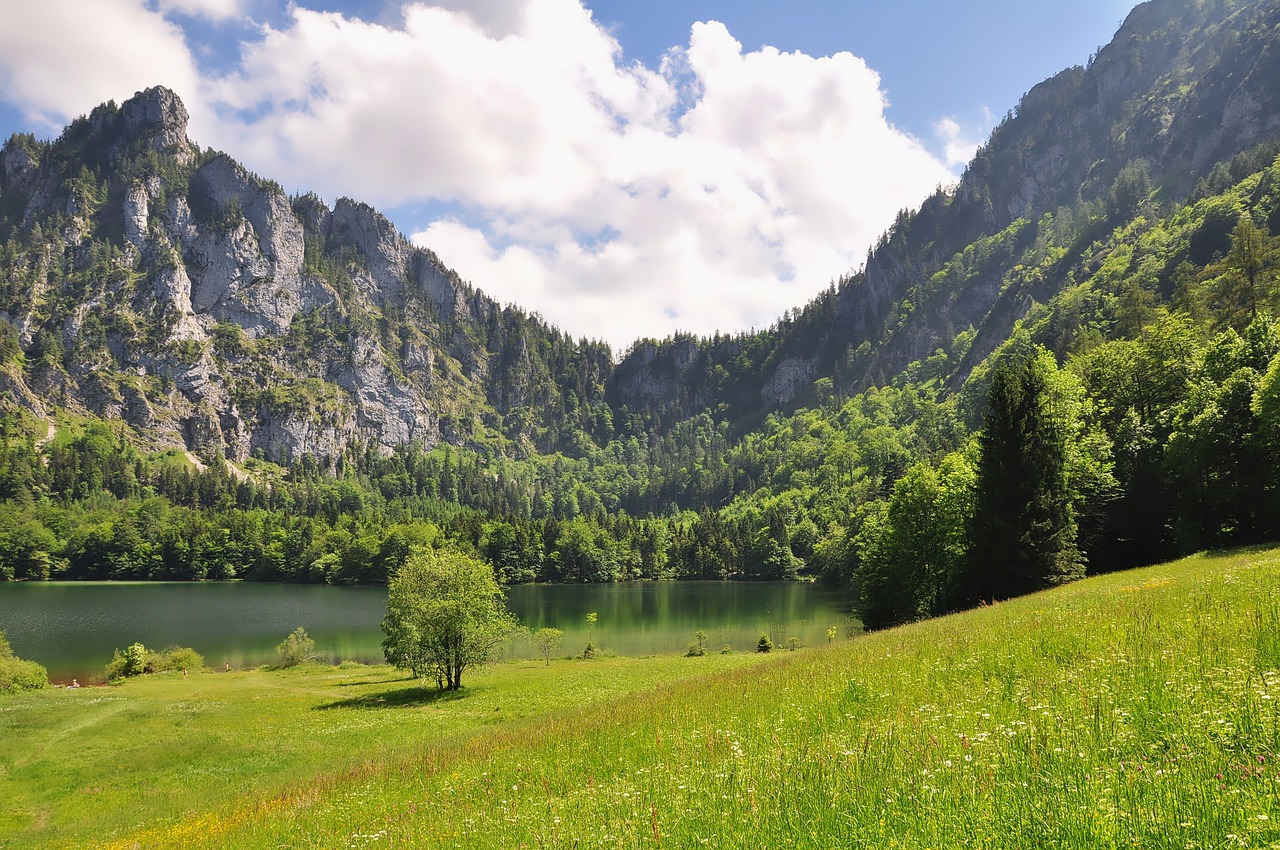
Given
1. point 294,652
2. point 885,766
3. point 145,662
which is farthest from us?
point 294,652

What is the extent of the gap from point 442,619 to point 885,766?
4047 centimetres

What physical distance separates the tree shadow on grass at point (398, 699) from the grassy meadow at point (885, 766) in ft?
55.6

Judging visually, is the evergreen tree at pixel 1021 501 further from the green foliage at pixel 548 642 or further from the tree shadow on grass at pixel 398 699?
the green foliage at pixel 548 642

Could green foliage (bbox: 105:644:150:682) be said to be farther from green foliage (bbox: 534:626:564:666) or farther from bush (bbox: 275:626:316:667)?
→ green foliage (bbox: 534:626:564:666)

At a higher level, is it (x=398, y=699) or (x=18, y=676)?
(x=18, y=676)

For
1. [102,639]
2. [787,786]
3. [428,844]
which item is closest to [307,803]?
[428,844]

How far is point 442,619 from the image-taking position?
4284 cm

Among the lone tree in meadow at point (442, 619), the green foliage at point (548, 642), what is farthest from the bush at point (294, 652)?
the lone tree in meadow at point (442, 619)

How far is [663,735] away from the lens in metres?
12.0

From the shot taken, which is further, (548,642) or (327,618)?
(327,618)

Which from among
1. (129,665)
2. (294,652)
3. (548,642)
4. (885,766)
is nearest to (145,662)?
(129,665)

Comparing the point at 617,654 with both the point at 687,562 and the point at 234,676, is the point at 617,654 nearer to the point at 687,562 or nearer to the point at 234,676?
the point at 234,676

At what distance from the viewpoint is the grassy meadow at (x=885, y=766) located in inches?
200

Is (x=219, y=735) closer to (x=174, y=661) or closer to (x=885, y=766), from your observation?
(x=174, y=661)
